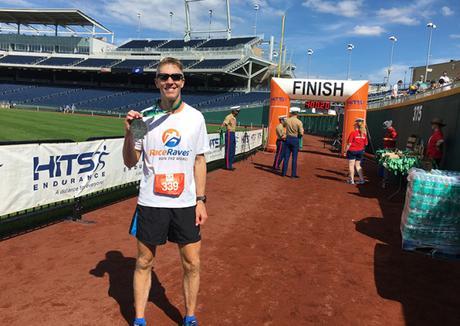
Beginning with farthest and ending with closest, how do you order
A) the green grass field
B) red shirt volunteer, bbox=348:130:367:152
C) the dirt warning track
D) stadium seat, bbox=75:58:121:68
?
1. stadium seat, bbox=75:58:121:68
2. the green grass field
3. red shirt volunteer, bbox=348:130:367:152
4. the dirt warning track

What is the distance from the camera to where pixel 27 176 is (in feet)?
17.8

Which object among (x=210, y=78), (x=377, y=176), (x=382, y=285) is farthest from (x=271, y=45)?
(x=382, y=285)

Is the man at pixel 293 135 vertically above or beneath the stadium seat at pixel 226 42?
beneath

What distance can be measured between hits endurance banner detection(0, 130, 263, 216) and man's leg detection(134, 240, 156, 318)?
3.12m

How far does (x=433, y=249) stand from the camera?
5352 mm

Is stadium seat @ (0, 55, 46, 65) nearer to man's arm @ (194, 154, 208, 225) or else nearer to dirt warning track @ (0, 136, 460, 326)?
dirt warning track @ (0, 136, 460, 326)

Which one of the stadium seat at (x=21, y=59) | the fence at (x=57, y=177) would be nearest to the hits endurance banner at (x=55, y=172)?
the fence at (x=57, y=177)

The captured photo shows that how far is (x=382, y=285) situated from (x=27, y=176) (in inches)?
194

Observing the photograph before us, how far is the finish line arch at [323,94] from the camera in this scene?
18.0m

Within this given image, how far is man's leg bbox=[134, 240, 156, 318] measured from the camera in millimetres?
2992

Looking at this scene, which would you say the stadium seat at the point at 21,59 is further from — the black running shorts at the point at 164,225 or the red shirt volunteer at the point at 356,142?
the black running shorts at the point at 164,225

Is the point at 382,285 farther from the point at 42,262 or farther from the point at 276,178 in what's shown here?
the point at 276,178

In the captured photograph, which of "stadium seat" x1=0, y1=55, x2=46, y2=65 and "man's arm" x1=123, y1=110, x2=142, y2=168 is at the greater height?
"stadium seat" x1=0, y1=55, x2=46, y2=65

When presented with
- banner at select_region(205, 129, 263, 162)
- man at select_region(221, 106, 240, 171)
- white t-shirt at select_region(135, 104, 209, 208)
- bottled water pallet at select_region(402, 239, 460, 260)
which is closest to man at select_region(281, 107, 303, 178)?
man at select_region(221, 106, 240, 171)
